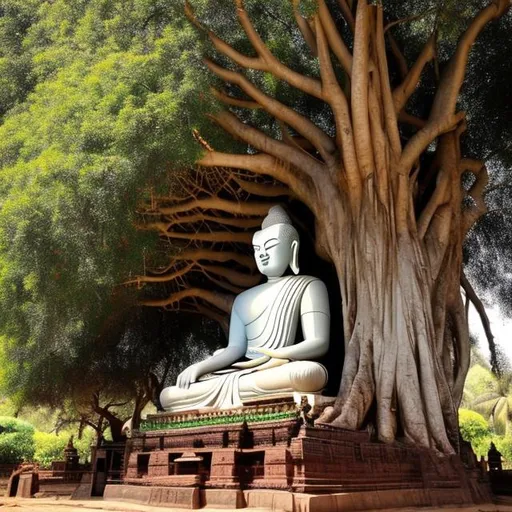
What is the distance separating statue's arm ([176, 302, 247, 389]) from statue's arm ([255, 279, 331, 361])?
1.10 metres

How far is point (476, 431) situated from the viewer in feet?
87.5

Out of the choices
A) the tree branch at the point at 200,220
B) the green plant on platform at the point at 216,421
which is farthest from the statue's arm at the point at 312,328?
the tree branch at the point at 200,220

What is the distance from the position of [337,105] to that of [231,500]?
211 inches

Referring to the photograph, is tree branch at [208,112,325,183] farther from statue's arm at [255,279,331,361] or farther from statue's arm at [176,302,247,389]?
statue's arm at [176,302,247,389]

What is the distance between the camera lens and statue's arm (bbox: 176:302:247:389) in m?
9.83

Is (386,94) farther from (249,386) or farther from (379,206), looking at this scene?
(249,386)

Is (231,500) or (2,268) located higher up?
(2,268)

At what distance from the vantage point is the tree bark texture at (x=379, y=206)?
8.52 meters

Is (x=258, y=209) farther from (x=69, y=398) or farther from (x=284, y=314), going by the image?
(x=69, y=398)

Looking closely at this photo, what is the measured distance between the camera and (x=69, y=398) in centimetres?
1416

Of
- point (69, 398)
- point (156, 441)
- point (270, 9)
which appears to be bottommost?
point (156, 441)

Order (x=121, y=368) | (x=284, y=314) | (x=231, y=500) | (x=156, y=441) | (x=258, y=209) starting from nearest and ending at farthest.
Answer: (x=231, y=500) < (x=156, y=441) < (x=284, y=314) < (x=258, y=209) < (x=121, y=368)

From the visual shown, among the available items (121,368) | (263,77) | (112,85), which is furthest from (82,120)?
(121,368)

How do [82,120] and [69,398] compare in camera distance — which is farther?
[69,398]
